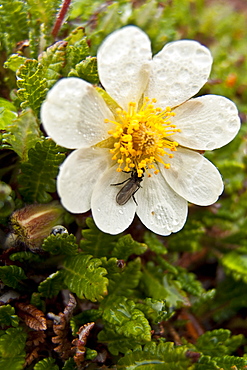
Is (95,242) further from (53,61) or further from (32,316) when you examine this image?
(53,61)

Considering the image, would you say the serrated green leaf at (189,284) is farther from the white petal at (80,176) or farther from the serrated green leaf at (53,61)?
the serrated green leaf at (53,61)

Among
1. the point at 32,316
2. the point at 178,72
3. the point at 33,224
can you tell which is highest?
the point at 178,72

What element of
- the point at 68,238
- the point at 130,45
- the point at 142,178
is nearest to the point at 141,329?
the point at 68,238

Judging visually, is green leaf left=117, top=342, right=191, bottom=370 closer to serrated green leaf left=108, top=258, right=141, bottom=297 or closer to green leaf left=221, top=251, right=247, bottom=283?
serrated green leaf left=108, top=258, right=141, bottom=297

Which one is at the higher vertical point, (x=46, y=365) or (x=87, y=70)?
(x=87, y=70)

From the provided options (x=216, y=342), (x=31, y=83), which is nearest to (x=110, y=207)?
(x=31, y=83)

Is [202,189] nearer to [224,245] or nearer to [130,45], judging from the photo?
[130,45]

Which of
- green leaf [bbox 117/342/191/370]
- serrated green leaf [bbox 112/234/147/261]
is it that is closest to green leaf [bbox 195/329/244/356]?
green leaf [bbox 117/342/191/370]

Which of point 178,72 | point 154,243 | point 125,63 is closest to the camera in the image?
point 125,63
